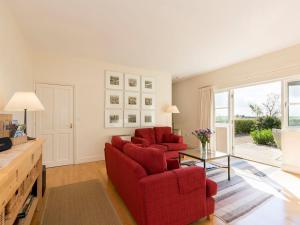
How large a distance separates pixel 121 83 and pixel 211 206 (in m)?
3.73

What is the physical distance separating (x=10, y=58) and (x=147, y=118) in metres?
3.56

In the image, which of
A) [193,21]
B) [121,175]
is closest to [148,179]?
[121,175]

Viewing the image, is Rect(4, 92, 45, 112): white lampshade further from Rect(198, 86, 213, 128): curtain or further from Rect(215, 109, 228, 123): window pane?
Rect(215, 109, 228, 123): window pane

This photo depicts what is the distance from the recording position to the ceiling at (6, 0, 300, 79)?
7.14ft

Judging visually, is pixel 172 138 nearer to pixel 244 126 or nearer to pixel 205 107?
pixel 205 107

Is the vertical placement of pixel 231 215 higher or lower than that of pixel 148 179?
lower

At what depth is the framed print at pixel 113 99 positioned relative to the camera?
448 cm

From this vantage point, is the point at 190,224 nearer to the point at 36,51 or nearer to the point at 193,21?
the point at 193,21

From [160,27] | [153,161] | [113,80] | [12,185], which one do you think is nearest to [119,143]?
[153,161]

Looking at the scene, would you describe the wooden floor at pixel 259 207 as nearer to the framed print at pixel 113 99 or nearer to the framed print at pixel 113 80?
the framed print at pixel 113 99

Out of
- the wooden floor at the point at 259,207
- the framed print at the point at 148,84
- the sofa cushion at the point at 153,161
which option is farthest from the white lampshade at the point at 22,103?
the framed print at the point at 148,84

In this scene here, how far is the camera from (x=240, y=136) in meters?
5.60

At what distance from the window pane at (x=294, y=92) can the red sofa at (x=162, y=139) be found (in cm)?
262

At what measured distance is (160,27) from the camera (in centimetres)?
270
